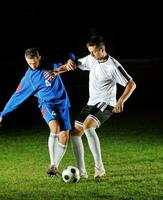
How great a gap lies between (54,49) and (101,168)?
39642mm

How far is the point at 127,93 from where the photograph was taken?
26.4ft

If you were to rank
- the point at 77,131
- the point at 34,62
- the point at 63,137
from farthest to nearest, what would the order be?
the point at 63,137 < the point at 77,131 < the point at 34,62

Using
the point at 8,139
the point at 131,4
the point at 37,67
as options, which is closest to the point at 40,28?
the point at 131,4

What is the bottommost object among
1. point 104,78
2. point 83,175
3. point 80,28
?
point 80,28

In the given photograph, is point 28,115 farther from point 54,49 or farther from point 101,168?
point 54,49

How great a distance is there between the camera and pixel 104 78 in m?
8.32

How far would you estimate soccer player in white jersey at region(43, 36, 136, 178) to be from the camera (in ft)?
26.9

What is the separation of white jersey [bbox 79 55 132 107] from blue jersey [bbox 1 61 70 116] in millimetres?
463

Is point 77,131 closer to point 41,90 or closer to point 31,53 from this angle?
point 41,90

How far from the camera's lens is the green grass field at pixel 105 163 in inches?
289

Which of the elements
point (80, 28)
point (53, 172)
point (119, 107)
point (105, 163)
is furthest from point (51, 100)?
point (80, 28)

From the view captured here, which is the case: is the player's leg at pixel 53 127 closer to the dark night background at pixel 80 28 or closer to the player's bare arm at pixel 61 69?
the player's bare arm at pixel 61 69

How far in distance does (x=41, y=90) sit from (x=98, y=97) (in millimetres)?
879

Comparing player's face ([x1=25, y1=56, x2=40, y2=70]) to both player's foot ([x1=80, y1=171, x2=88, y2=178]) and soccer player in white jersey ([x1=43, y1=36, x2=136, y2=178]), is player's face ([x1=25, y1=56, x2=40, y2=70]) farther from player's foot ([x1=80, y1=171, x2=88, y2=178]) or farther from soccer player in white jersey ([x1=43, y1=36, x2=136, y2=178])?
player's foot ([x1=80, y1=171, x2=88, y2=178])
